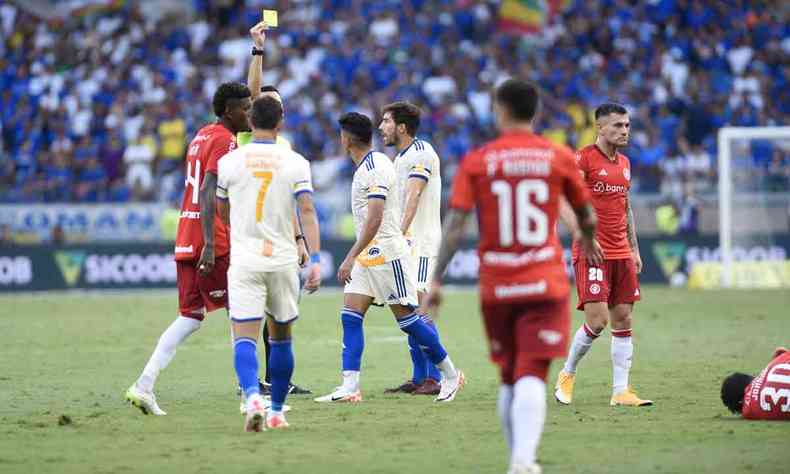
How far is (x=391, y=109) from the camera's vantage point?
1235 centimetres

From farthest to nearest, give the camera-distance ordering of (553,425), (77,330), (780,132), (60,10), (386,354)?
(60,10) < (780,132) < (77,330) < (386,354) < (553,425)

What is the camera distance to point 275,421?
9680mm

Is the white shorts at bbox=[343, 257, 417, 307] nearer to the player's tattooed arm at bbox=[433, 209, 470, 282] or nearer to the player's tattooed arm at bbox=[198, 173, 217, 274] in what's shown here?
the player's tattooed arm at bbox=[198, 173, 217, 274]

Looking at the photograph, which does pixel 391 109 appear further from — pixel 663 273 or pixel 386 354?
pixel 663 273

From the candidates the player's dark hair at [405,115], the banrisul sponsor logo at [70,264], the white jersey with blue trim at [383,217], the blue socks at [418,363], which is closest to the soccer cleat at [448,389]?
the blue socks at [418,363]

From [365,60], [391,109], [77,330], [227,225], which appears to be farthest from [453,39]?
[227,225]

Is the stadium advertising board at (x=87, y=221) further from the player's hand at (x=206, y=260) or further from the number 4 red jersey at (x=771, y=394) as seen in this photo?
the number 4 red jersey at (x=771, y=394)

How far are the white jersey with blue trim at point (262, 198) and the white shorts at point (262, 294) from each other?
0.07 metres

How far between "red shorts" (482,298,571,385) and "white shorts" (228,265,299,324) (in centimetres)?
220

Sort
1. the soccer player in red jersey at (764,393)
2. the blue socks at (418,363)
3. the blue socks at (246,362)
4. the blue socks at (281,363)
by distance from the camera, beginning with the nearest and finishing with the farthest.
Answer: the blue socks at (246,362)
the blue socks at (281,363)
the soccer player in red jersey at (764,393)
the blue socks at (418,363)

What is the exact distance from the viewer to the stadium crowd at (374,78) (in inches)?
1163

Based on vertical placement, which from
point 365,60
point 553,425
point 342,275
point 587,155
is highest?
point 365,60

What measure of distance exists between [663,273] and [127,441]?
19.8 metres

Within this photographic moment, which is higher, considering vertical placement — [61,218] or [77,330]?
[61,218]
